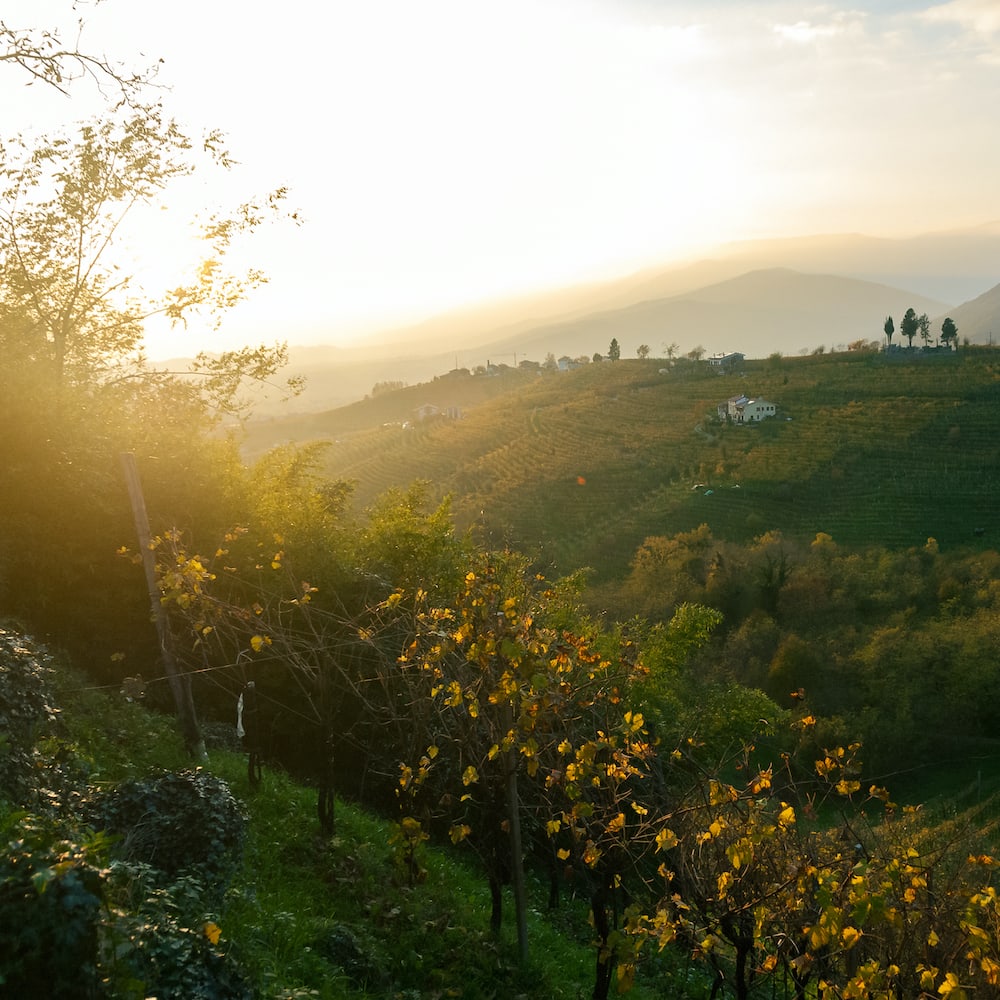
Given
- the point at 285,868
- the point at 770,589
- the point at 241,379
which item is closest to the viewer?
the point at 285,868

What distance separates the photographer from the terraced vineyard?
47.0 meters

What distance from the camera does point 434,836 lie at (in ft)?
31.8

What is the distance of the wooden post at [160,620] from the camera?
23.7ft

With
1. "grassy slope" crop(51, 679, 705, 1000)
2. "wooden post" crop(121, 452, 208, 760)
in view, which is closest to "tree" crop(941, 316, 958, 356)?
"grassy slope" crop(51, 679, 705, 1000)

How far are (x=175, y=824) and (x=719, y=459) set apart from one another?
2168 inches

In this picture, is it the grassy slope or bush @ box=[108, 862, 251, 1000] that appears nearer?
bush @ box=[108, 862, 251, 1000]

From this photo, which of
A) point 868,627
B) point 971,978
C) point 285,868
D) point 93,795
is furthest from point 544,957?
point 868,627

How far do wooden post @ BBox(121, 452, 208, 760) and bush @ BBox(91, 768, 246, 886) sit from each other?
93.4 inches

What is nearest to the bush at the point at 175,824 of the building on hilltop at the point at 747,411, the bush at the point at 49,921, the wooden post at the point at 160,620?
the bush at the point at 49,921

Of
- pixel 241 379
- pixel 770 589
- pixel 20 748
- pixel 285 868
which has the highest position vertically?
pixel 241 379

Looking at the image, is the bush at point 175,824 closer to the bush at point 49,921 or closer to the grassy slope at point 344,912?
the grassy slope at point 344,912

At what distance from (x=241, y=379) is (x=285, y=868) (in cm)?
907

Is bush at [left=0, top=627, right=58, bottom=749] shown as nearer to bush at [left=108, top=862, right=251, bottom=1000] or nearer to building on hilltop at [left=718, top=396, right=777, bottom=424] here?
bush at [left=108, top=862, right=251, bottom=1000]

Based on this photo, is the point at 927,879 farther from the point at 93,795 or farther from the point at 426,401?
the point at 426,401
